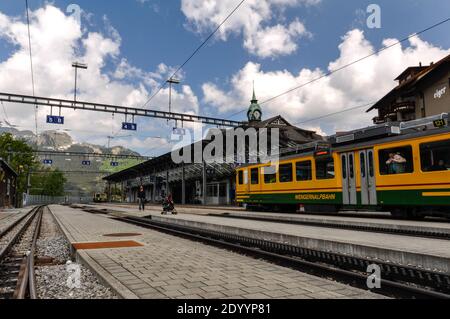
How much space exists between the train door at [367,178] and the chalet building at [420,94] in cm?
1840

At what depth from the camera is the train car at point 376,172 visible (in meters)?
12.3

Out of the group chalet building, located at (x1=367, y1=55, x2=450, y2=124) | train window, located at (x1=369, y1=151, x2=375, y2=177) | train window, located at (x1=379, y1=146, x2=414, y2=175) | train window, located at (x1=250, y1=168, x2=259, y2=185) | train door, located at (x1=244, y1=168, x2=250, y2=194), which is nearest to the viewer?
train window, located at (x1=379, y1=146, x2=414, y2=175)

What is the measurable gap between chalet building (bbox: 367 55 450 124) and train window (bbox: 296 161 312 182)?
54.6ft

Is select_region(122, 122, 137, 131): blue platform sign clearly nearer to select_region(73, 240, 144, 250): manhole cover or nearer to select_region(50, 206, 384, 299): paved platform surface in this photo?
select_region(73, 240, 144, 250): manhole cover

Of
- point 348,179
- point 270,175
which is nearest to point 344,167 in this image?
point 348,179

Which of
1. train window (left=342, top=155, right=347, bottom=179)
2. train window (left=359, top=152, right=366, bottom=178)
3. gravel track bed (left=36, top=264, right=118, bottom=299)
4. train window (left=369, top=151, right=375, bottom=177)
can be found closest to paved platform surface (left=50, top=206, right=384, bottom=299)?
gravel track bed (left=36, top=264, right=118, bottom=299)

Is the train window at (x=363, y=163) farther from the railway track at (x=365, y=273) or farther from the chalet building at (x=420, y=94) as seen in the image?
the chalet building at (x=420, y=94)

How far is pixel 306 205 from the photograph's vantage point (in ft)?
59.6

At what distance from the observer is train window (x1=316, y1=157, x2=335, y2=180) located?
16.5 metres

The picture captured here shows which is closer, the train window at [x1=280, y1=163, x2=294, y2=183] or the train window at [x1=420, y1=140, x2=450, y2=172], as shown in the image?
the train window at [x1=420, y1=140, x2=450, y2=172]

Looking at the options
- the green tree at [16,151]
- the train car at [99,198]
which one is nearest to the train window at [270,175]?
the green tree at [16,151]

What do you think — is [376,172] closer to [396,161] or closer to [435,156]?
[396,161]

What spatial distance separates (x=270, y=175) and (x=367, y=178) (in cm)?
683
